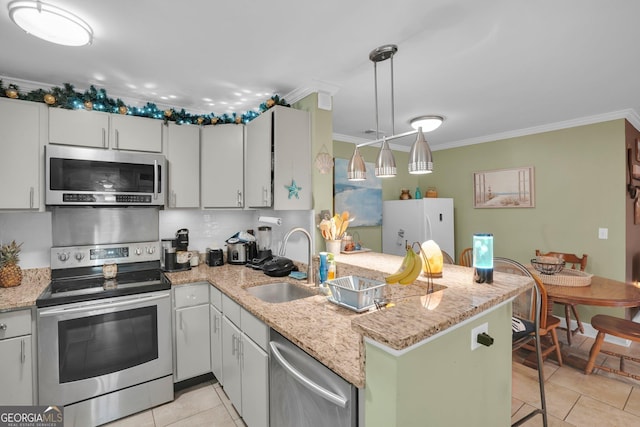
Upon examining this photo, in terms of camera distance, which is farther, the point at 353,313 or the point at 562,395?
the point at 562,395

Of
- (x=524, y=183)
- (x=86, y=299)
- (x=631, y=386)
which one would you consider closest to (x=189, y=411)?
(x=86, y=299)

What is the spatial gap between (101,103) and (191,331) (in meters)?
1.90

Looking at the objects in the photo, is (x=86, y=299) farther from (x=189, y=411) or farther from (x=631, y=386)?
(x=631, y=386)

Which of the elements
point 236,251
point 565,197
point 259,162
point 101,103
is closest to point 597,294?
point 565,197

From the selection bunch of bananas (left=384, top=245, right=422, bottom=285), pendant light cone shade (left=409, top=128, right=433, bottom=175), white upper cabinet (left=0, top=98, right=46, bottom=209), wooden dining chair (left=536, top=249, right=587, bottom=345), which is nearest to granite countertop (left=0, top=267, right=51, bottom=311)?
white upper cabinet (left=0, top=98, right=46, bottom=209)

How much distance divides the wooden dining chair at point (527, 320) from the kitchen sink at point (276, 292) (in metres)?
1.37

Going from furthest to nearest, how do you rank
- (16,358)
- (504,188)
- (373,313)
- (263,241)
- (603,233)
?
1. (504,188)
2. (603,233)
3. (263,241)
4. (16,358)
5. (373,313)

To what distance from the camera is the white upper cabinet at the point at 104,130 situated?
2.21 m

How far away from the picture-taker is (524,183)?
3.91 metres

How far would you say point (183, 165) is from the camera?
2707 millimetres

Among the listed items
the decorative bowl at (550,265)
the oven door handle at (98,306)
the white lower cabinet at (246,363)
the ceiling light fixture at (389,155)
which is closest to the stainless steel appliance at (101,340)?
the oven door handle at (98,306)

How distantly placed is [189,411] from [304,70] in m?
2.59

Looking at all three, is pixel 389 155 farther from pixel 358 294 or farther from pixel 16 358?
pixel 16 358

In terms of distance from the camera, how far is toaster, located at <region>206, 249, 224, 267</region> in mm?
2912
